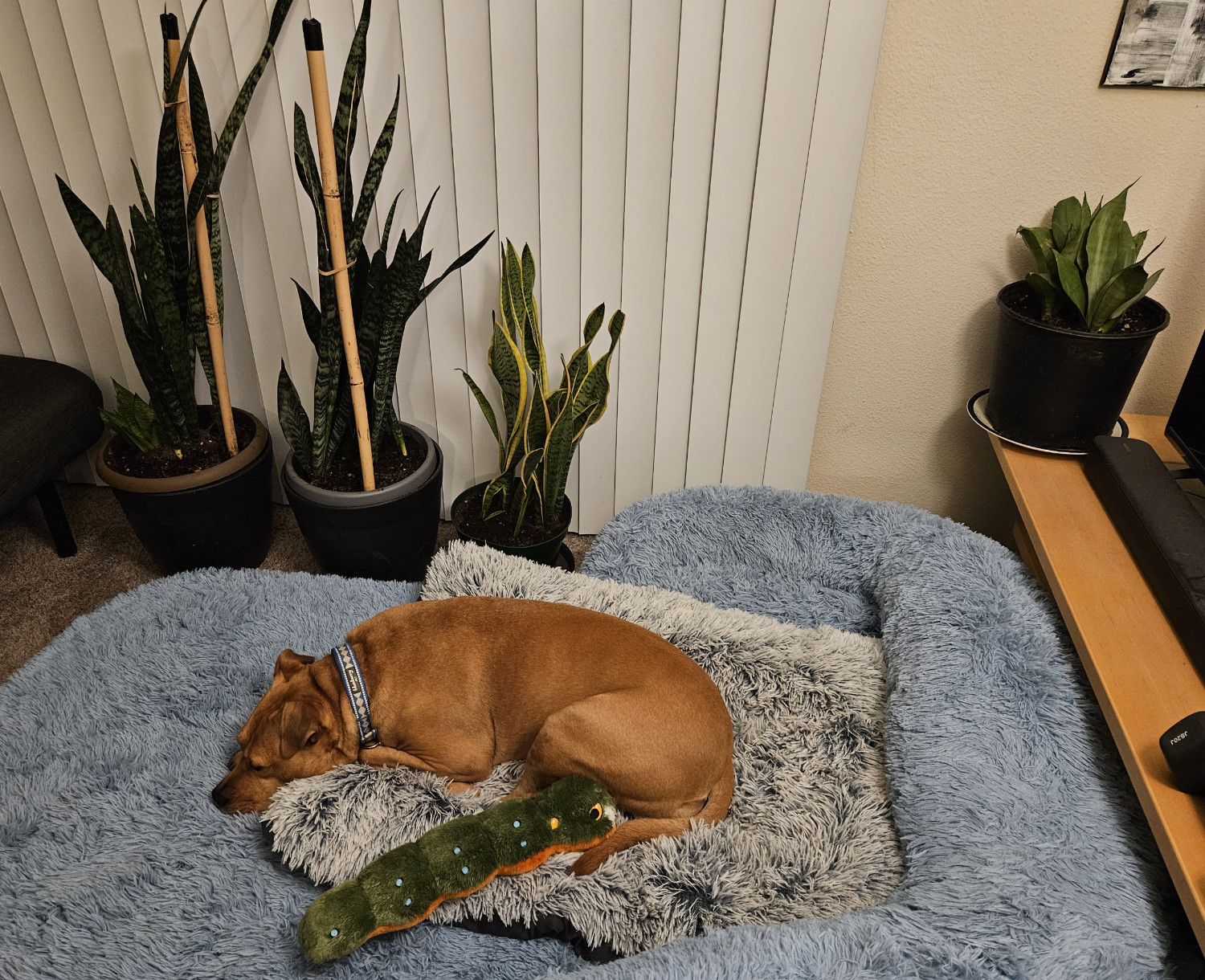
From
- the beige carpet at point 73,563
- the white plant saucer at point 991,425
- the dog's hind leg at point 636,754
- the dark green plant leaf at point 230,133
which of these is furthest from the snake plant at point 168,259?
the white plant saucer at point 991,425

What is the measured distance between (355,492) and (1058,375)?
1.45 m

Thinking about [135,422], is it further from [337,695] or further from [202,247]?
[337,695]

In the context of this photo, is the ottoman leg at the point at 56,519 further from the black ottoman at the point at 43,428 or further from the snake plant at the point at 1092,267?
the snake plant at the point at 1092,267

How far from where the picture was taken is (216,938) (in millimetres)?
1213

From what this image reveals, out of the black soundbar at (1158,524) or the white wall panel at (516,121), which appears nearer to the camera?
the black soundbar at (1158,524)

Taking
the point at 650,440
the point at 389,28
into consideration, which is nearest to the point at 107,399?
the point at 389,28

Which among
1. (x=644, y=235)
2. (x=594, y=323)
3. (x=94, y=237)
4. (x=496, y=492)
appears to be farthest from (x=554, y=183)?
(x=94, y=237)

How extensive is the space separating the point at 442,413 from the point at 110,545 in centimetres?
96

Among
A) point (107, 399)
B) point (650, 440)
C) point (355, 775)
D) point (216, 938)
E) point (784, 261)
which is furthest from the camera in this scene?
point (107, 399)

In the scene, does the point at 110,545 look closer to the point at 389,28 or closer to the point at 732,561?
the point at 389,28

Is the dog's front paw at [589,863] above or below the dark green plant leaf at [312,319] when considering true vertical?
below

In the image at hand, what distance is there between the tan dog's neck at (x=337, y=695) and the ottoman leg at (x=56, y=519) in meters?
1.16

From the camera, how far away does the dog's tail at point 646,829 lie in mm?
1284

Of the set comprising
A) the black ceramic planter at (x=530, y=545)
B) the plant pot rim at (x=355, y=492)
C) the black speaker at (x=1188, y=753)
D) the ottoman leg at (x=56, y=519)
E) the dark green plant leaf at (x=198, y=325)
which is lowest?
the ottoman leg at (x=56, y=519)
